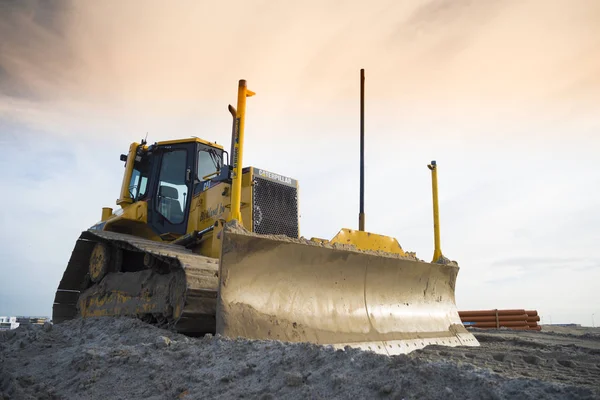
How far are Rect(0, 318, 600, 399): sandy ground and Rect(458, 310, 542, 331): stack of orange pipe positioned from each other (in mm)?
8244

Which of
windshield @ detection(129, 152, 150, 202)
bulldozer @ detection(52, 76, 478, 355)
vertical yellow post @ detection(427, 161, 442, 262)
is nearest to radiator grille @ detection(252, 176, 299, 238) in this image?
bulldozer @ detection(52, 76, 478, 355)

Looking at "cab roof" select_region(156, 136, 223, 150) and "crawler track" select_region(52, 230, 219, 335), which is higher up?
"cab roof" select_region(156, 136, 223, 150)

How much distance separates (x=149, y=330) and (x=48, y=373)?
933 millimetres

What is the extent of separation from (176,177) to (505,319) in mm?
9611

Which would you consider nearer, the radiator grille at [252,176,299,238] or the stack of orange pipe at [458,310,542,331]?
the radiator grille at [252,176,299,238]

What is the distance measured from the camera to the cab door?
720 centimetres

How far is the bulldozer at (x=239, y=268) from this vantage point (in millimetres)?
4578

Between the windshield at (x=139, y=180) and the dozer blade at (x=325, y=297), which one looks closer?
the dozer blade at (x=325, y=297)

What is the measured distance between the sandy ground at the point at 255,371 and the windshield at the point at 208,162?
9.50ft

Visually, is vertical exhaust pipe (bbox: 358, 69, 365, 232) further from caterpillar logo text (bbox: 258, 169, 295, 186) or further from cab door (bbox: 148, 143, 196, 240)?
cab door (bbox: 148, 143, 196, 240)

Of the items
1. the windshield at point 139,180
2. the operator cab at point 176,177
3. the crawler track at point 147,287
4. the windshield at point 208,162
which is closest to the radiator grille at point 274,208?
the crawler track at point 147,287

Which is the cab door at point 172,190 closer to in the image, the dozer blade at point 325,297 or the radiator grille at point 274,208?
the radiator grille at point 274,208

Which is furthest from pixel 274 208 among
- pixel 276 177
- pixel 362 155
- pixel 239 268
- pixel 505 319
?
pixel 505 319

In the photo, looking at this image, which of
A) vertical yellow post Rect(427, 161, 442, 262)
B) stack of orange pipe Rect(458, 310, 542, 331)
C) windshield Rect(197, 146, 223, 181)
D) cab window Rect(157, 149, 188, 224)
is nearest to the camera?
vertical yellow post Rect(427, 161, 442, 262)
